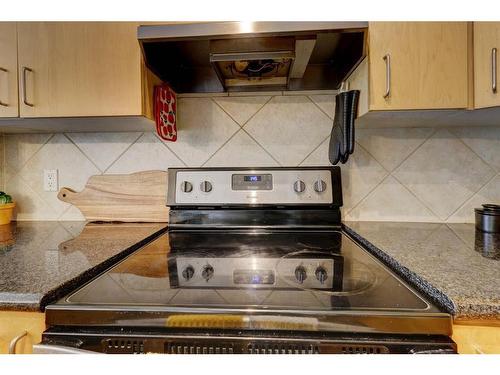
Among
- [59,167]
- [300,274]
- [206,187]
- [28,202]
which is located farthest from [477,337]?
[28,202]

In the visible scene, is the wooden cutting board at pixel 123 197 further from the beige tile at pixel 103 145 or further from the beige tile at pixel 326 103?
the beige tile at pixel 326 103

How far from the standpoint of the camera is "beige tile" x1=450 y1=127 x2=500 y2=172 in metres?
1.27

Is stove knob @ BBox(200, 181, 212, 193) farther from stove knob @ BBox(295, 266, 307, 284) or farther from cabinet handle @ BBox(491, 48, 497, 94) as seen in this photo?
cabinet handle @ BBox(491, 48, 497, 94)

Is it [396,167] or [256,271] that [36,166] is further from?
[396,167]

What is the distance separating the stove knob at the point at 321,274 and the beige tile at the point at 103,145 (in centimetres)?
97

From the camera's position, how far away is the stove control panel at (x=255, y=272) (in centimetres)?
70

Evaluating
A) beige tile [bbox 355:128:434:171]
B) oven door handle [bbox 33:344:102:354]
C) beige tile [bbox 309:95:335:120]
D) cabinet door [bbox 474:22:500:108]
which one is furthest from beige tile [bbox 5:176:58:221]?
cabinet door [bbox 474:22:500:108]

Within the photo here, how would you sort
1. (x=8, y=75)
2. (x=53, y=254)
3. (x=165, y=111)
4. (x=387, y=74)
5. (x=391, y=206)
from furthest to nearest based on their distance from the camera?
1. (x=391, y=206)
2. (x=165, y=111)
3. (x=8, y=75)
4. (x=387, y=74)
5. (x=53, y=254)

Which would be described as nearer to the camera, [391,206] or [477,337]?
[477,337]

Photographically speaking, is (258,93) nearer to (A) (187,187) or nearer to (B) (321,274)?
(A) (187,187)

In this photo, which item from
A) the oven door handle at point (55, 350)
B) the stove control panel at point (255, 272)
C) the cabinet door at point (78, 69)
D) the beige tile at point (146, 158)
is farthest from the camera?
the beige tile at point (146, 158)

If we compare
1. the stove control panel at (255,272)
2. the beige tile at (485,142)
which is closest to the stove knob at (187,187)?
the stove control panel at (255,272)

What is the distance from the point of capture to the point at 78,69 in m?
1.06

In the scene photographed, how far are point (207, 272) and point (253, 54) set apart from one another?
0.69m
